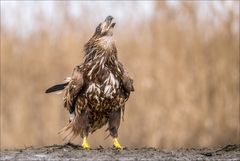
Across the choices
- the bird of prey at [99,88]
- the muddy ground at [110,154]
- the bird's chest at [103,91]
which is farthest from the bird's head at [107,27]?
the muddy ground at [110,154]

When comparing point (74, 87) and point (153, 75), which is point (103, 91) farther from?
point (153, 75)

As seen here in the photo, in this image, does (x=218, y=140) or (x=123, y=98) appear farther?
(x=218, y=140)

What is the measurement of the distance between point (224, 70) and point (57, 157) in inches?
280

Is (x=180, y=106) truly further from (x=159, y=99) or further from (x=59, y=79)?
(x=59, y=79)

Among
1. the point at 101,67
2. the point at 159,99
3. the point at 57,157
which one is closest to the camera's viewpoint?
the point at 57,157

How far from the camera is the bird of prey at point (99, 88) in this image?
841 cm

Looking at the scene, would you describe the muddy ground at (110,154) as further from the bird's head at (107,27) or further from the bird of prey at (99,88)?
the bird's head at (107,27)

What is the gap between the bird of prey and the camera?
8406 millimetres

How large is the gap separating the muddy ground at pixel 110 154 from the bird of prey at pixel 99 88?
480 millimetres

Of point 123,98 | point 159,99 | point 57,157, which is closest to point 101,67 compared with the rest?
point 123,98

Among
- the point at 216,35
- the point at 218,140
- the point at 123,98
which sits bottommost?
the point at 123,98

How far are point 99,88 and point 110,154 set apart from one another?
0.99 meters

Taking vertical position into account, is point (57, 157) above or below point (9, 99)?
below

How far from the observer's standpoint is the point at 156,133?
13898 millimetres
